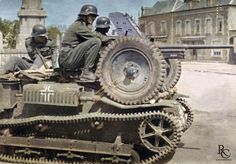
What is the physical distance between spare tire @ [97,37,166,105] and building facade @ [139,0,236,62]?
4074 cm

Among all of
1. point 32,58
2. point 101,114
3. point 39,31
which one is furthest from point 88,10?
point 101,114

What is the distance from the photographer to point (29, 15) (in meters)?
15.8

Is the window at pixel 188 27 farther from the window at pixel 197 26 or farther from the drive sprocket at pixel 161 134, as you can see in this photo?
the drive sprocket at pixel 161 134

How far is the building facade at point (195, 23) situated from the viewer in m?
51.1

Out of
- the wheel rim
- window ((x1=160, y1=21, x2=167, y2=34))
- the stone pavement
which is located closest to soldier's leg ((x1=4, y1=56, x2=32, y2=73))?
the wheel rim

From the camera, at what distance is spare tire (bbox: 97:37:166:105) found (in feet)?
22.6

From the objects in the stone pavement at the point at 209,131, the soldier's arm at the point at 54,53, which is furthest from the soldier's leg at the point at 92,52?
the stone pavement at the point at 209,131

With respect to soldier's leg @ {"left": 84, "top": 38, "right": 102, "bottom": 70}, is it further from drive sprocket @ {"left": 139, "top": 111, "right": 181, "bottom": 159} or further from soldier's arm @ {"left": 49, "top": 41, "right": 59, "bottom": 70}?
drive sprocket @ {"left": 139, "top": 111, "right": 181, "bottom": 159}

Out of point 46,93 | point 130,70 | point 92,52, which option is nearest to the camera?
point 130,70

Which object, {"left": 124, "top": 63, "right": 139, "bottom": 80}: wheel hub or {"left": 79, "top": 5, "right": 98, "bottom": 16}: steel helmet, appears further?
{"left": 79, "top": 5, "right": 98, "bottom": 16}: steel helmet

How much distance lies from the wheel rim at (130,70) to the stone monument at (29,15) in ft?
30.3

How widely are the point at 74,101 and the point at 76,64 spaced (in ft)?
2.61

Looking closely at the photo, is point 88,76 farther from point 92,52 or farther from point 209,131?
point 209,131

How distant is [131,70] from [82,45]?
0.96 m
